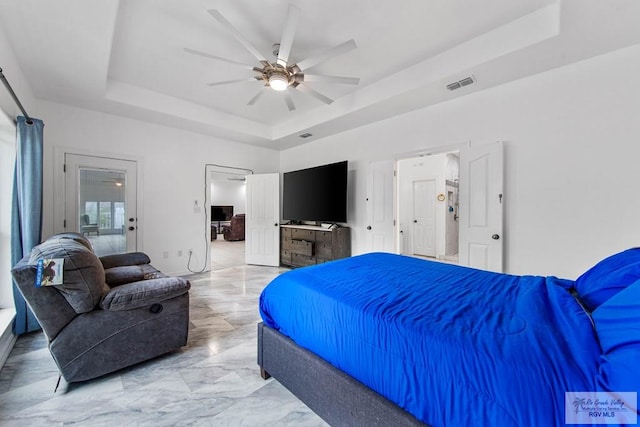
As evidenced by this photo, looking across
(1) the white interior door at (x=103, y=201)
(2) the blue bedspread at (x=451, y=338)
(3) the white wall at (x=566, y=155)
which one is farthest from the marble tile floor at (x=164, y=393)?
(3) the white wall at (x=566, y=155)

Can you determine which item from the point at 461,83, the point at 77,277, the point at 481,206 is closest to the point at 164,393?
the point at 77,277

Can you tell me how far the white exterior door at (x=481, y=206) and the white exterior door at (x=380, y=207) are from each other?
3.69ft

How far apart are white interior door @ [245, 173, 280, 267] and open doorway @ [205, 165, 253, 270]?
2.80 feet

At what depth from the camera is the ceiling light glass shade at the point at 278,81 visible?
269 centimetres

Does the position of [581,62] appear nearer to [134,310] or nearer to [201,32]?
[201,32]

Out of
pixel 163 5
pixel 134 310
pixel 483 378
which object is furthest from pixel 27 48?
pixel 483 378

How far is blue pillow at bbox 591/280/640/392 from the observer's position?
0.76 m

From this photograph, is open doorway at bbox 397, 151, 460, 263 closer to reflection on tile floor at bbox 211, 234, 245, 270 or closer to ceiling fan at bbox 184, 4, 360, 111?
reflection on tile floor at bbox 211, 234, 245, 270

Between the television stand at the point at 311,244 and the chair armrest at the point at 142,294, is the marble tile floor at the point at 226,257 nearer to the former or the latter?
the television stand at the point at 311,244

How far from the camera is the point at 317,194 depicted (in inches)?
195

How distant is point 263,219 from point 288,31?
4018 mm

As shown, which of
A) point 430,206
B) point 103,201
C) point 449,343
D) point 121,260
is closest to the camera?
point 449,343

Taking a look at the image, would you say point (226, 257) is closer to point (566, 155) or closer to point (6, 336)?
point (6, 336)

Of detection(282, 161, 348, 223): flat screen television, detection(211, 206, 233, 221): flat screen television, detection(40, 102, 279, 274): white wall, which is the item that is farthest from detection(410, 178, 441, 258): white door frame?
detection(211, 206, 233, 221): flat screen television
